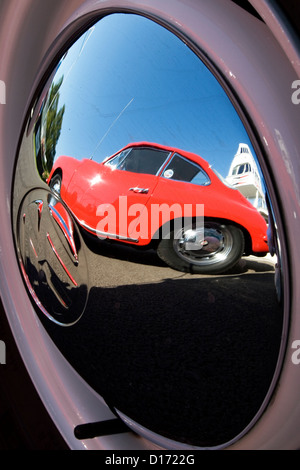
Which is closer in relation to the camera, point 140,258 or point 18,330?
point 140,258

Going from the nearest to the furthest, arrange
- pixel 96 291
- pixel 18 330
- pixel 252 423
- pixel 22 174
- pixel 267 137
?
pixel 267 137 < pixel 252 423 < pixel 96 291 < pixel 22 174 < pixel 18 330

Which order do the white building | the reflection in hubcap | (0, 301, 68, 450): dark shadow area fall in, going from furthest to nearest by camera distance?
(0, 301, 68, 450): dark shadow area → the reflection in hubcap → the white building

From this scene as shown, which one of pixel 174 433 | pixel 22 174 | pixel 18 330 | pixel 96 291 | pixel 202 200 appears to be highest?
pixel 22 174

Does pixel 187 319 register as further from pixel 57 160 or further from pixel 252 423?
→ pixel 57 160

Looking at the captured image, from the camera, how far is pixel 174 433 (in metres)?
0.57

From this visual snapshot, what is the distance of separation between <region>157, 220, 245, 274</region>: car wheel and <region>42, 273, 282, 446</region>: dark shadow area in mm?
17

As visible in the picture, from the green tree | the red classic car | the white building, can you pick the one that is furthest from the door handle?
the green tree

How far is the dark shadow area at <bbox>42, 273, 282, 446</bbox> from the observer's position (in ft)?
1.37

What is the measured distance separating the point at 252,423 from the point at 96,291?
274 mm

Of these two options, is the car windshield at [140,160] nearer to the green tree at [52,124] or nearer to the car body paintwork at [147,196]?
the car body paintwork at [147,196]

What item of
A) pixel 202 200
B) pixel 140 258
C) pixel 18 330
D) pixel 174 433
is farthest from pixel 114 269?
pixel 18 330

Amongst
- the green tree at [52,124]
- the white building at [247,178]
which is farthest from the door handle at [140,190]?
the green tree at [52,124]

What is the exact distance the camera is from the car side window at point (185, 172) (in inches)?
15.9

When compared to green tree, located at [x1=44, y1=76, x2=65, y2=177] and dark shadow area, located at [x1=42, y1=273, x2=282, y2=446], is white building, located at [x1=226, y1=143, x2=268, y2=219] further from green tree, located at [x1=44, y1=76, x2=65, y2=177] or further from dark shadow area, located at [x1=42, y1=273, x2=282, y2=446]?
green tree, located at [x1=44, y1=76, x2=65, y2=177]
